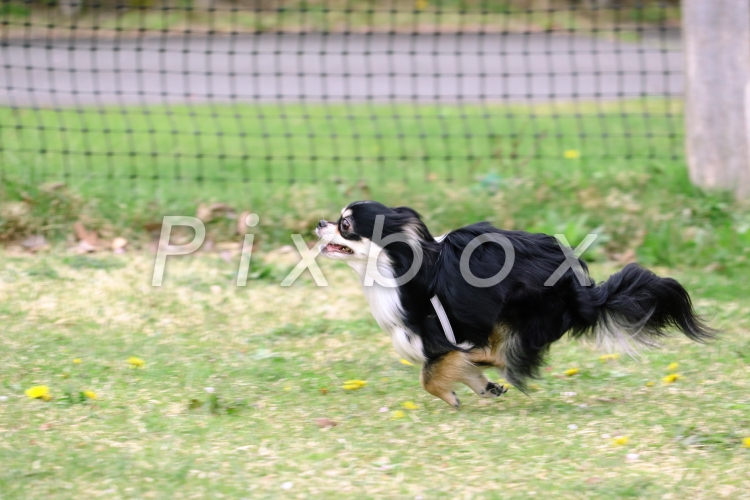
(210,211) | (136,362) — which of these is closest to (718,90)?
(210,211)

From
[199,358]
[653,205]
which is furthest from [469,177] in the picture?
[199,358]

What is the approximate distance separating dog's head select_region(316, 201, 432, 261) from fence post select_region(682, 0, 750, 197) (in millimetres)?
3123

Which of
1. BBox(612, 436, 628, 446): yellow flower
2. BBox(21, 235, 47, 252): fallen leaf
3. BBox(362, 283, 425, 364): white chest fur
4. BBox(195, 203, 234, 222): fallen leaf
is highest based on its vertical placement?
BBox(195, 203, 234, 222): fallen leaf

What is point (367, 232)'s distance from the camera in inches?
140

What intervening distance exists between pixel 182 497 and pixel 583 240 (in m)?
3.23

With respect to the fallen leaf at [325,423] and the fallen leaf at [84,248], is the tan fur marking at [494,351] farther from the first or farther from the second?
the fallen leaf at [84,248]

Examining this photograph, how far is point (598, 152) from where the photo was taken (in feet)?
26.1

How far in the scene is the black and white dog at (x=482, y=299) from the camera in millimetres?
3551

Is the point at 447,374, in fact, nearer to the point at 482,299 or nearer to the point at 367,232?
the point at 482,299

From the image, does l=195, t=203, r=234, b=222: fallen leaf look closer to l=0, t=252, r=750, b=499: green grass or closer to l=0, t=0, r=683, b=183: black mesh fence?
l=0, t=0, r=683, b=183: black mesh fence

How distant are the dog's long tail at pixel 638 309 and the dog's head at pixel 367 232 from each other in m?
0.74

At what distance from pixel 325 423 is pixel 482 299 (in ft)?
2.42

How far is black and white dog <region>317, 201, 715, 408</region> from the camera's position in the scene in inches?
140

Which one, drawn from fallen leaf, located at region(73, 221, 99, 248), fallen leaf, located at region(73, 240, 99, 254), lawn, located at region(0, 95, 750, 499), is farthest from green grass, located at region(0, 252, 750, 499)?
fallen leaf, located at region(73, 221, 99, 248)
